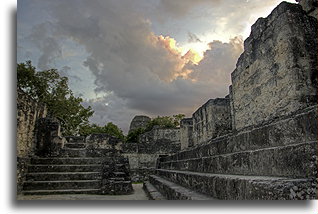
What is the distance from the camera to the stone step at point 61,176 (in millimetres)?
6141

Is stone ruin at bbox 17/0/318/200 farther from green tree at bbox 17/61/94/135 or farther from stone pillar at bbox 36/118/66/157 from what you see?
green tree at bbox 17/61/94/135

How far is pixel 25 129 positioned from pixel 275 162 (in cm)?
625

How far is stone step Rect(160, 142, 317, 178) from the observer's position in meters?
2.05

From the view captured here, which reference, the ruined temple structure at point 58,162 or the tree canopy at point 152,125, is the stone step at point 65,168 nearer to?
the ruined temple structure at point 58,162

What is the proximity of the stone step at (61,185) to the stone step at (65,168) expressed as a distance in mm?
655

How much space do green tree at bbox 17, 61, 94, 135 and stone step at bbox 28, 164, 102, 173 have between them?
7.89ft

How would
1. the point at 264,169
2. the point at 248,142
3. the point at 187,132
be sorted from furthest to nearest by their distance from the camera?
the point at 187,132 → the point at 248,142 → the point at 264,169

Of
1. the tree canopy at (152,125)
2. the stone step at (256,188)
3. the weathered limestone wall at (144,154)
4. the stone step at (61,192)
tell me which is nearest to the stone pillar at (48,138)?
the stone step at (61,192)

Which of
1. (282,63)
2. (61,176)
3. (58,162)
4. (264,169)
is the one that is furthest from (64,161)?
Answer: (282,63)

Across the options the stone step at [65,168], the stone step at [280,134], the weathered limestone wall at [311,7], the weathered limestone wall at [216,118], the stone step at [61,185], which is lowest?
the stone step at [61,185]

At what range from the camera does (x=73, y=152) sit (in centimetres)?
769

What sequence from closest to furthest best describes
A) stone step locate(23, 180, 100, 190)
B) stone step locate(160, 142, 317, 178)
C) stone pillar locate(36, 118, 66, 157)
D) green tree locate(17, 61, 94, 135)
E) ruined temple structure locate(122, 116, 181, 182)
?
stone step locate(160, 142, 317, 178)
stone step locate(23, 180, 100, 190)
stone pillar locate(36, 118, 66, 157)
green tree locate(17, 61, 94, 135)
ruined temple structure locate(122, 116, 181, 182)

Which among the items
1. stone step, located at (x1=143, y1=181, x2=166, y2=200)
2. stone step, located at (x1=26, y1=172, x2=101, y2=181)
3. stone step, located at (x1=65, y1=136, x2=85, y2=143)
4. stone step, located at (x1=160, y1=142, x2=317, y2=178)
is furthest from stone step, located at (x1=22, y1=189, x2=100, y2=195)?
stone step, located at (x1=65, y1=136, x2=85, y2=143)

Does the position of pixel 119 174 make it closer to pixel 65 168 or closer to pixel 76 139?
pixel 65 168
